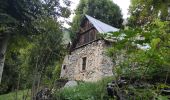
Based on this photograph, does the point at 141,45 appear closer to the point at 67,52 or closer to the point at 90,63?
the point at 67,52

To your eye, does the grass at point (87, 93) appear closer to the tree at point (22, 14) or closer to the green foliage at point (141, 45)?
the tree at point (22, 14)

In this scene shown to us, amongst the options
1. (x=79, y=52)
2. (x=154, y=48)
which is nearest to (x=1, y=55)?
(x=154, y=48)

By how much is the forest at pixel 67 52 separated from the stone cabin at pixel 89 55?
7.31 meters

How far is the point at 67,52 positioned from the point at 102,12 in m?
22.9

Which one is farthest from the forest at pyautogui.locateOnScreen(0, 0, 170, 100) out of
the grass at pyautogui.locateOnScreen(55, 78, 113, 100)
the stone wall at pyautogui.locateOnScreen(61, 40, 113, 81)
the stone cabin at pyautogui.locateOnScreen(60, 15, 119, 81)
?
the stone cabin at pyautogui.locateOnScreen(60, 15, 119, 81)

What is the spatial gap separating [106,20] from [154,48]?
91.1 feet

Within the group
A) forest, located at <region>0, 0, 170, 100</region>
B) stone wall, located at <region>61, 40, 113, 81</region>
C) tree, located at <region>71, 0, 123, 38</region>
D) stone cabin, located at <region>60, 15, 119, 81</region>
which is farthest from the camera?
tree, located at <region>71, 0, 123, 38</region>

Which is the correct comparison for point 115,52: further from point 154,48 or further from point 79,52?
point 79,52

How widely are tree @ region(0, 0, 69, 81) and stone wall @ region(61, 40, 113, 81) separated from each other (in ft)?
21.5

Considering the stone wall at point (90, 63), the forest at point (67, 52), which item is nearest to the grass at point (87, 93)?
the forest at point (67, 52)

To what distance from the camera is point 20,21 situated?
414 inches

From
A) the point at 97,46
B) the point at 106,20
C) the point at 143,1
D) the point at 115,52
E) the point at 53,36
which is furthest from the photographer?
the point at 106,20

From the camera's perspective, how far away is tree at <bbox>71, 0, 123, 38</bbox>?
1214 inches

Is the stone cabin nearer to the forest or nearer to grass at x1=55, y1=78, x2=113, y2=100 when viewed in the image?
the forest
